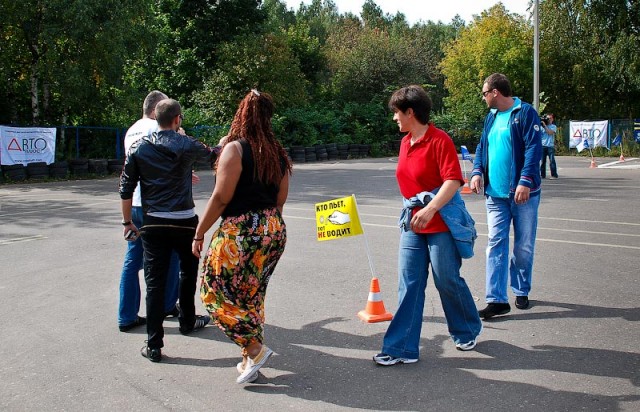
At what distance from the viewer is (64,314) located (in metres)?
6.05

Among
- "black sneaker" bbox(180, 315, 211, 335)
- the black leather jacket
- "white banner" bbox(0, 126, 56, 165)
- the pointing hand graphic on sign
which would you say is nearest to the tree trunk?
"white banner" bbox(0, 126, 56, 165)

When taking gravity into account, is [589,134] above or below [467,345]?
above

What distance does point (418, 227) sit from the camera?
14.8ft

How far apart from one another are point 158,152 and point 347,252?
427 centimetres

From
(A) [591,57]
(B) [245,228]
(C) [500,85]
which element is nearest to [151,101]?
(B) [245,228]

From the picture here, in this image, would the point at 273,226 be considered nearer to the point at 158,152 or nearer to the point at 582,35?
the point at 158,152

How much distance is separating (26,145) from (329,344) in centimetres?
1868

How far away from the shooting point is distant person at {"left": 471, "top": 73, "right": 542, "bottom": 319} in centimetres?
581

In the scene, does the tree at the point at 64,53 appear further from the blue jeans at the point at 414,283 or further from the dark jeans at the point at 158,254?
the blue jeans at the point at 414,283

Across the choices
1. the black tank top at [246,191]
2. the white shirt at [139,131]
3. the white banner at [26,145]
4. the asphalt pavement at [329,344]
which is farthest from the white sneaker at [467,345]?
the white banner at [26,145]

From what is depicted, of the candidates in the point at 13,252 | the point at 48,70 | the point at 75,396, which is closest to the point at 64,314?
the point at 75,396

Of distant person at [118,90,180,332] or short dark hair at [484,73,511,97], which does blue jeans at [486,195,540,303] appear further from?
distant person at [118,90,180,332]

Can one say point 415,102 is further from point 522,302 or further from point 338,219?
point 522,302

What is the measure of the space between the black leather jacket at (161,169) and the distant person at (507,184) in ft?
8.10
